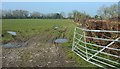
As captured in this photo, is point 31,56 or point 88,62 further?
point 31,56

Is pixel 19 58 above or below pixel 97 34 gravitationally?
below

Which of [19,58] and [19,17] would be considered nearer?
[19,58]

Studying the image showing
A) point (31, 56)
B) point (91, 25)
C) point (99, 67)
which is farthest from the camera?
point (91, 25)

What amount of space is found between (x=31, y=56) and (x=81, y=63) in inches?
99.2

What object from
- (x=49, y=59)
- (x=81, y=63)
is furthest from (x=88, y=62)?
(x=49, y=59)

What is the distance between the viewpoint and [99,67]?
7828 millimetres

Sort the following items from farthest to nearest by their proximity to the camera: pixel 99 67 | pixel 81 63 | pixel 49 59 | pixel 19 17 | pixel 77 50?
pixel 19 17
pixel 77 50
pixel 49 59
pixel 81 63
pixel 99 67

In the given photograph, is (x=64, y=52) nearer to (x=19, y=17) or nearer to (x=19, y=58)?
(x=19, y=58)

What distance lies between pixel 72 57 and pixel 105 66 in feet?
6.76

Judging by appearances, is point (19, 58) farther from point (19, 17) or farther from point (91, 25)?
point (19, 17)

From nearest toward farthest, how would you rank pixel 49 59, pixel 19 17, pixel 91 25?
pixel 49 59, pixel 91 25, pixel 19 17

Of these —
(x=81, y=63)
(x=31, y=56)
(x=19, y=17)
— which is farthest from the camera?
(x=19, y=17)

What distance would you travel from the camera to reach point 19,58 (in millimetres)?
9555

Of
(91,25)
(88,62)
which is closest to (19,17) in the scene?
(91,25)
